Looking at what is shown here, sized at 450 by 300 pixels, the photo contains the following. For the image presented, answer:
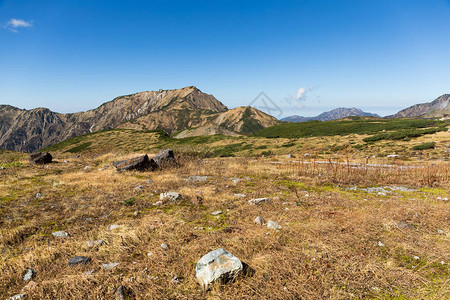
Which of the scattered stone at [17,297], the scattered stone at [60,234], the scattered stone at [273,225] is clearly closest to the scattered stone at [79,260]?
the scattered stone at [17,297]

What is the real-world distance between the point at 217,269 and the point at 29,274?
4282mm

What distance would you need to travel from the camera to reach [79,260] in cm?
498

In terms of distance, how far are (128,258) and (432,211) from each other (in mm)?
10252

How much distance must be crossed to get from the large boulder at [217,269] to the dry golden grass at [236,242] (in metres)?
0.15

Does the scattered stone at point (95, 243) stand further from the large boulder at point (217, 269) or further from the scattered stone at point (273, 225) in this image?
the scattered stone at point (273, 225)

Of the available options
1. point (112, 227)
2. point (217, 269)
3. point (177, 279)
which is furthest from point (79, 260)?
point (217, 269)

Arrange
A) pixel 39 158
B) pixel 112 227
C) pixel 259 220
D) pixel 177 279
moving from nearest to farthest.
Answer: pixel 177 279 < pixel 112 227 < pixel 259 220 < pixel 39 158

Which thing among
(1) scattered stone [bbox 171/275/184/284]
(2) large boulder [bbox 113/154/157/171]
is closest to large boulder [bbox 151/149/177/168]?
(2) large boulder [bbox 113/154/157/171]

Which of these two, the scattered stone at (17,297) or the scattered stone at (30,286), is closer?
the scattered stone at (17,297)

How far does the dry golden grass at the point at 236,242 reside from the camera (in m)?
3.96

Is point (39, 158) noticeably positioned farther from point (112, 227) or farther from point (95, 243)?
point (95, 243)

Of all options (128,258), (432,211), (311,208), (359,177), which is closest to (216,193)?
(311,208)

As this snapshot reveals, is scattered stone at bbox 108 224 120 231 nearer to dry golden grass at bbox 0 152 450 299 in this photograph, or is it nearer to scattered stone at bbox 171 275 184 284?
dry golden grass at bbox 0 152 450 299

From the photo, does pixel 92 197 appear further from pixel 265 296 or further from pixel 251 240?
pixel 265 296
